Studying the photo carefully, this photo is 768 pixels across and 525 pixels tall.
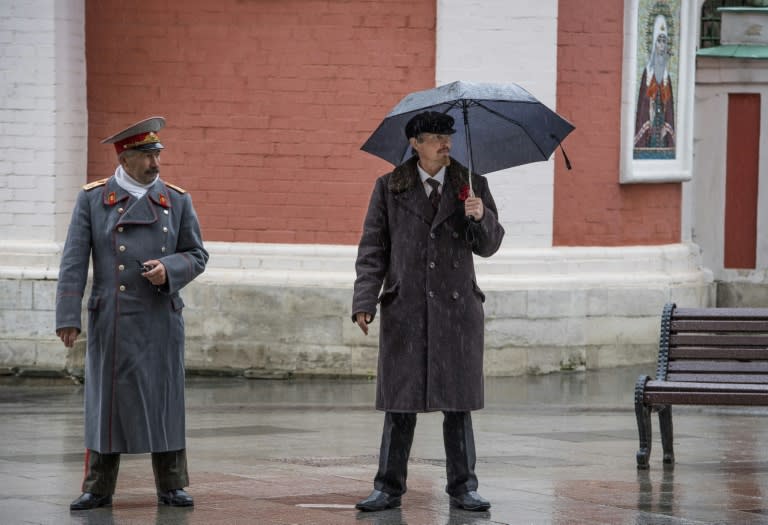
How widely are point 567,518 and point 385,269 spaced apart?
4.64 ft

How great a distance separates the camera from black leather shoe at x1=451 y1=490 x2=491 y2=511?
762cm

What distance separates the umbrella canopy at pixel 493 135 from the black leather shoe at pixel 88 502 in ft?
6.74

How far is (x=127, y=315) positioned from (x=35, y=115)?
7.14 m

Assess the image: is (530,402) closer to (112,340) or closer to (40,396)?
(40,396)

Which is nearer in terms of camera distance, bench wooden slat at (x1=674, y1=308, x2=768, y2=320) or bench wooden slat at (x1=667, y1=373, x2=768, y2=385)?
bench wooden slat at (x1=667, y1=373, x2=768, y2=385)

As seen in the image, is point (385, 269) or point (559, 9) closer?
point (385, 269)

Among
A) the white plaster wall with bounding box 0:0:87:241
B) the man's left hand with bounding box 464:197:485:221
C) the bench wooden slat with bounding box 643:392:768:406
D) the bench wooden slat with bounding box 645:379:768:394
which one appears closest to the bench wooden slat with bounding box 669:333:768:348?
the bench wooden slat with bounding box 645:379:768:394

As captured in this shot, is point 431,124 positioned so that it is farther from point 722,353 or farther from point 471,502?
point 722,353

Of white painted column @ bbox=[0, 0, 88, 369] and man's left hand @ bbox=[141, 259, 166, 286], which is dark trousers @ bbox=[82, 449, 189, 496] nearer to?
man's left hand @ bbox=[141, 259, 166, 286]

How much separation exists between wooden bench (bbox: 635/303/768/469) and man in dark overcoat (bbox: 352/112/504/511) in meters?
1.91

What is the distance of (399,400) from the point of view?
25.3ft

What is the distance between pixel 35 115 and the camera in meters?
14.5

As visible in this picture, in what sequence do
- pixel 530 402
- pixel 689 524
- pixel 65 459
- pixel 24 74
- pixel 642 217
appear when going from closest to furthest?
pixel 689 524
pixel 65 459
pixel 530 402
pixel 24 74
pixel 642 217

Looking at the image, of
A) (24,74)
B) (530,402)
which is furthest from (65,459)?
(24,74)
